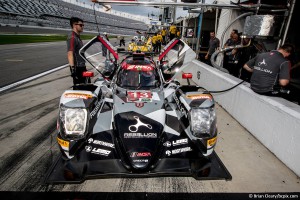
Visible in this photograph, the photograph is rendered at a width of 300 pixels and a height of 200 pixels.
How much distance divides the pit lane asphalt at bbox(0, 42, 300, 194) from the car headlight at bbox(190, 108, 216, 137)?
2.08 feet

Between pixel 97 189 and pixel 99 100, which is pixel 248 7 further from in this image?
pixel 97 189

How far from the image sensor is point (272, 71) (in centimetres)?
373

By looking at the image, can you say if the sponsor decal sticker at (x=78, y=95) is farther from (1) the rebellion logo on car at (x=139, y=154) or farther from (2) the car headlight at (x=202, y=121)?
(2) the car headlight at (x=202, y=121)

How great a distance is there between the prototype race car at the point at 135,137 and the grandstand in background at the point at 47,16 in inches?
802

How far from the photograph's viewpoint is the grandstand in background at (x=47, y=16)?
38469mm

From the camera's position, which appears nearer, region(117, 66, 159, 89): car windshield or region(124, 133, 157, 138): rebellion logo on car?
region(124, 133, 157, 138): rebellion logo on car

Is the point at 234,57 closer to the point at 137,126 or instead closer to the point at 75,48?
the point at 75,48

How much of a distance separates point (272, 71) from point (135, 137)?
111 inches

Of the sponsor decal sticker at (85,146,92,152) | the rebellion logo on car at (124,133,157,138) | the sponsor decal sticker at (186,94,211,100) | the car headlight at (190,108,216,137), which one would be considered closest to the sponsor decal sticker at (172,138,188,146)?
the car headlight at (190,108,216,137)

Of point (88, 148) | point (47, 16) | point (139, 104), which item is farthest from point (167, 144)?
point (47, 16)

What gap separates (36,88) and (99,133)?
4.69m

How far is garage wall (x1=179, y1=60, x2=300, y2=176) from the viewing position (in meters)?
2.96

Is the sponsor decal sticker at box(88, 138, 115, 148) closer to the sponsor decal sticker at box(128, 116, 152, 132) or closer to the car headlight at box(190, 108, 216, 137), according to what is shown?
the sponsor decal sticker at box(128, 116, 152, 132)

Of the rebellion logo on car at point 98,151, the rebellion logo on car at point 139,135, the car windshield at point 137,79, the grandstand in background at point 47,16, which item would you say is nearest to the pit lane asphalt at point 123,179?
the rebellion logo on car at point 98,151
